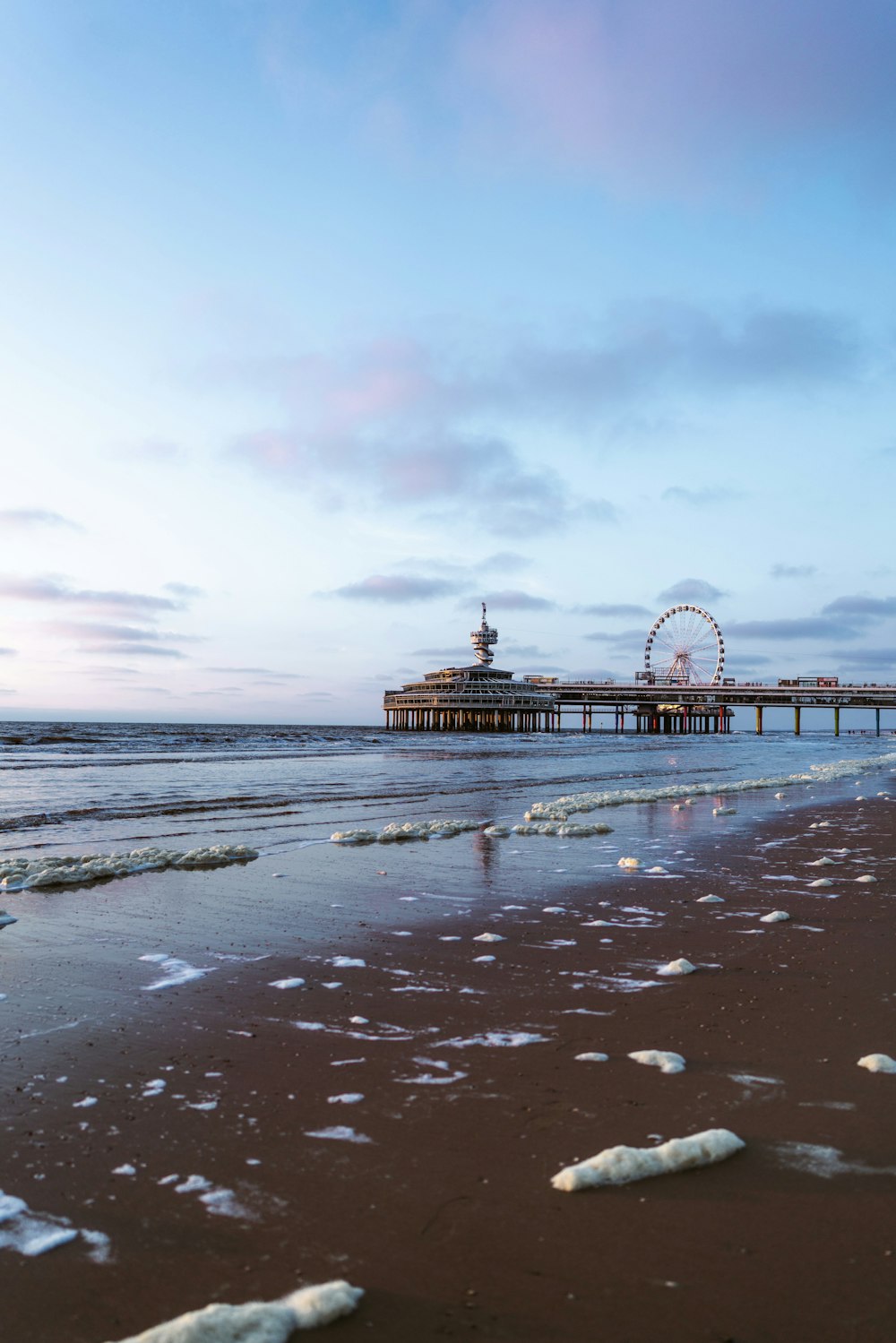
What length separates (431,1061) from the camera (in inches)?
164

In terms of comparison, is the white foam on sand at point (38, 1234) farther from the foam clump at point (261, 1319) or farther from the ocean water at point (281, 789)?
the ocean water at point (281, 789)

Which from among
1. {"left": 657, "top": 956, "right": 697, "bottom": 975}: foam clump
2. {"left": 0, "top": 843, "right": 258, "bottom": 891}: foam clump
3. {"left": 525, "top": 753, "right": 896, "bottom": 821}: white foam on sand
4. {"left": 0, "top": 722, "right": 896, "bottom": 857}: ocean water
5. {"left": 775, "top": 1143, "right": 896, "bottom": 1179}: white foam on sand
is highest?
{"left": 775, "top": 1143, "right": 896, "bottom": 1179}: white foam on sand

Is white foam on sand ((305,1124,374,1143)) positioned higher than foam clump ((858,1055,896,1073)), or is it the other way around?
foam clump ((858,1055,896,1073))

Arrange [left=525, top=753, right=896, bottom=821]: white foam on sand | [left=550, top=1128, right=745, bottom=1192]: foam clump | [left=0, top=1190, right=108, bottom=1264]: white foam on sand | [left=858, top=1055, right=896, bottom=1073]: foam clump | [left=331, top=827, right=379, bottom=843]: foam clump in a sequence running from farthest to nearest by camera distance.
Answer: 1. [left=525, top=753, right=896, bottom=821]: white foam on sand
2. [left=331, top=827, right=379, bottom=843]: foam clump
3. [left=858, top=1055, right=896, bottom=1073]: foam clump
4. [left=550, top=1128, right=745, bottom=1192]: foam clump
5. [left=0, top=1190, right=108, bottom=1264]: white foam on sand

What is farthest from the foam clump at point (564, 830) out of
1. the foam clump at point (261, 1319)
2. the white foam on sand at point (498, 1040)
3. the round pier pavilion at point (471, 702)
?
the round pier pavilion at point (471, 702)

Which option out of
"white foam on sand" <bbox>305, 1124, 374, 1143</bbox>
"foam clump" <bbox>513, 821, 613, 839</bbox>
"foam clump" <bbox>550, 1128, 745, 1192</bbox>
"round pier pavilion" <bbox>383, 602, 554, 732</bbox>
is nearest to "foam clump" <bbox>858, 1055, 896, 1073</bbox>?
"foam clump" <bbox>550, 1128, 745, 1192</bbox>

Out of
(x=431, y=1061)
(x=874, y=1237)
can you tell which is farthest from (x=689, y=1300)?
(x=431, y=1061)

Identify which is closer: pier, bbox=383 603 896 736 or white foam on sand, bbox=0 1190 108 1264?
white foam on sand, bbox=0 1190 108 1264

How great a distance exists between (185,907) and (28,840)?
20.0 feet

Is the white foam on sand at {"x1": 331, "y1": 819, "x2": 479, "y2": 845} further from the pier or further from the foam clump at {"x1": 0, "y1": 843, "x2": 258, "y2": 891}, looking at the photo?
the pier

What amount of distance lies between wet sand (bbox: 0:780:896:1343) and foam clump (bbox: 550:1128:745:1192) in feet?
0.16

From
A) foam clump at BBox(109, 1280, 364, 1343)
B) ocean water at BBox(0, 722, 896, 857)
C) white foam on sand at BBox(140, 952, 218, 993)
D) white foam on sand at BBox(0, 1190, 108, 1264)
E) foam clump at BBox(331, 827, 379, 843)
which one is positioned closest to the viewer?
foam clump at BBox(109, 1280, 364, 1343)

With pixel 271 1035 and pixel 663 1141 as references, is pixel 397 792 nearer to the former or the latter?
pixel 271 1035

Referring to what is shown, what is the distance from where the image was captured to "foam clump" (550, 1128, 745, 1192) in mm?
3014
